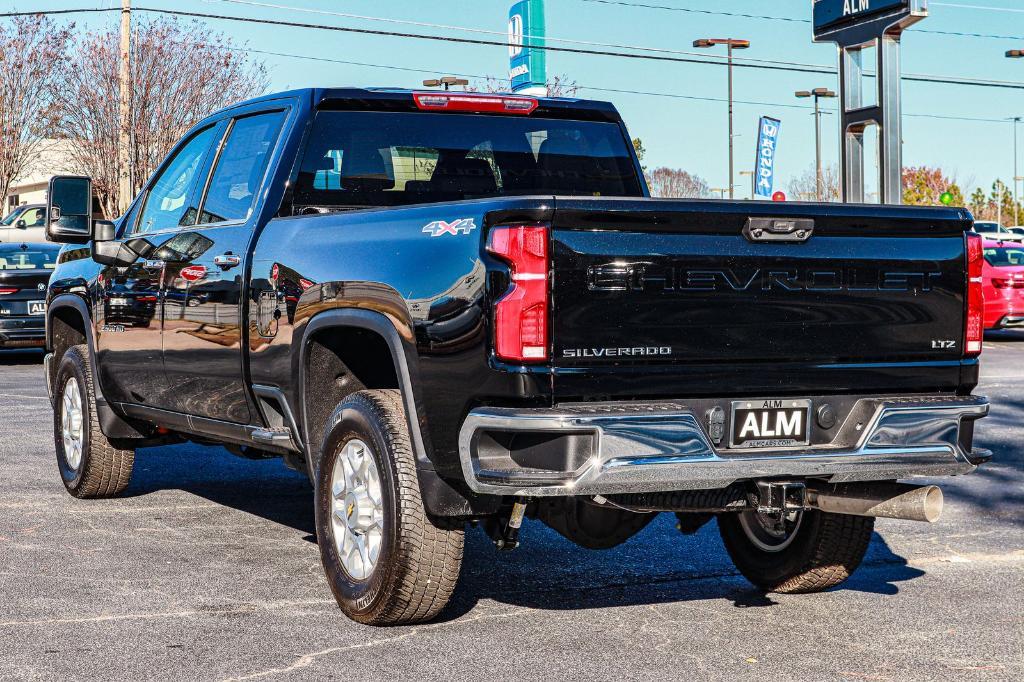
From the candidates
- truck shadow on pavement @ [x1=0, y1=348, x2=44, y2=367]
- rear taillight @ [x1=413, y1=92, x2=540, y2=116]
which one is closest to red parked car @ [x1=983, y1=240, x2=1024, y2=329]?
truck shadow on pavement @ [x1=0, y1=348, x2=44, y2=367]

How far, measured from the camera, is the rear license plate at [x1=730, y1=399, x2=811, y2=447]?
4633mm

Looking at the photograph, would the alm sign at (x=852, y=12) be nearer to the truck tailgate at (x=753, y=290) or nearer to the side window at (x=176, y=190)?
the side window at (x=176, y=190)

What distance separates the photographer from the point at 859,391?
488 centimetres

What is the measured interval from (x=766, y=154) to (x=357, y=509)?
63.1ft

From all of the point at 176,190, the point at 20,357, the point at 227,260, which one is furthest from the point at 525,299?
the point at 20,357

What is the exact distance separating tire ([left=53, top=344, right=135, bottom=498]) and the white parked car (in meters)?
23.4

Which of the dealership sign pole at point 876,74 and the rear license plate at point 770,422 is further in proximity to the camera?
the dealership sign pole at point 876,74

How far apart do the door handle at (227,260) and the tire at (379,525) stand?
119cm

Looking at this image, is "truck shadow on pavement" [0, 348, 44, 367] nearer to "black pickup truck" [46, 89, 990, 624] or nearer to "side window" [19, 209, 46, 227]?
"side window" [19, 209, 46, 227]

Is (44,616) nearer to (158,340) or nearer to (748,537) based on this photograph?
(158,340)

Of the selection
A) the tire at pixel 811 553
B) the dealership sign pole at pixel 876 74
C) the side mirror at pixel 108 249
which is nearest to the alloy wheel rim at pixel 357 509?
the tire at pixel 811 553

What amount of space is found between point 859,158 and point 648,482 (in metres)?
10.2

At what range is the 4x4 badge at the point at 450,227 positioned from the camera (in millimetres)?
4609

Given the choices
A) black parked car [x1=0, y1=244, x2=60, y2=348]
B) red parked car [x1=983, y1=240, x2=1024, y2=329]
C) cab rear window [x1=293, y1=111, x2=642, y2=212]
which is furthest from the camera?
red parked car [x1=983, y1=240, x2=1024, y2=329]
